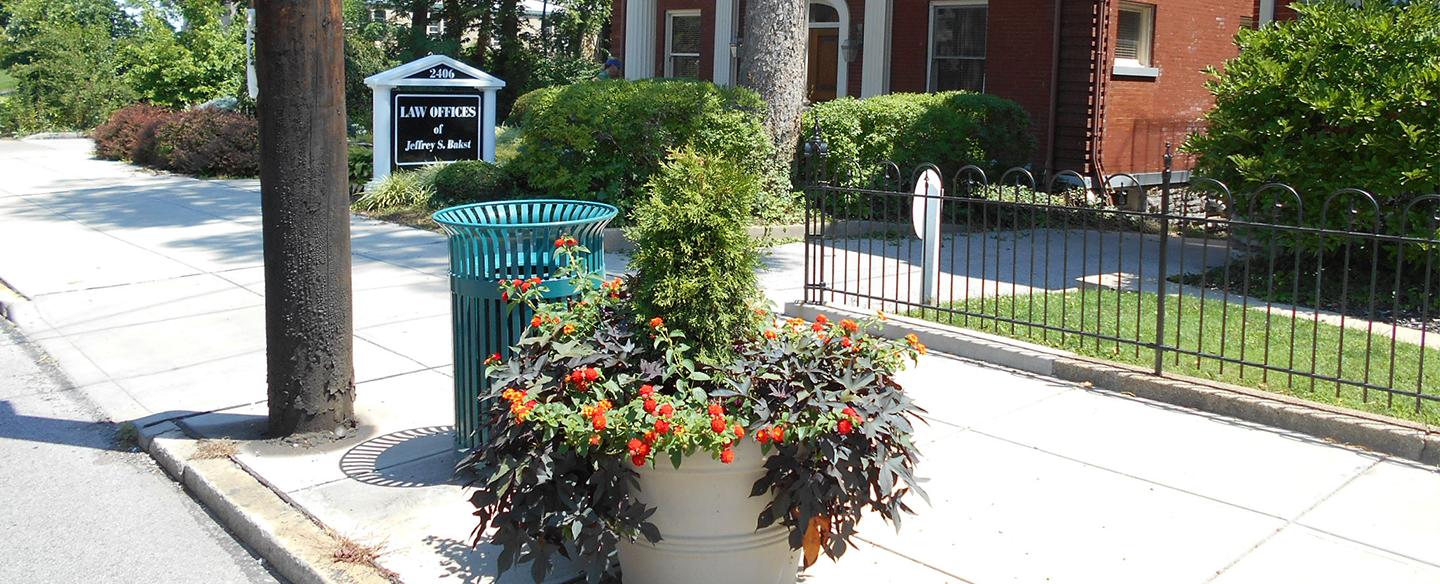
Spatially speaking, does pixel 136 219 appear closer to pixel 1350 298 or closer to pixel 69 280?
pixel 69 280

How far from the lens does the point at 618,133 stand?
1219 cm

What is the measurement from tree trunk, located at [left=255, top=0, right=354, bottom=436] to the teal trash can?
750 mm

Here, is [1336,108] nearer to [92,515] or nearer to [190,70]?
[92,515]

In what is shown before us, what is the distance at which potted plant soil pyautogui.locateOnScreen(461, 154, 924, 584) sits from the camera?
12.2 ft

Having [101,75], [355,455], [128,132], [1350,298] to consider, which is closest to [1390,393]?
[1350,298]

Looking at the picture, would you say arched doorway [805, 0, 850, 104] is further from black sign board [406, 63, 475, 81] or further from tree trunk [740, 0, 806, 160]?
black sign board [406, 63, 475, 81]

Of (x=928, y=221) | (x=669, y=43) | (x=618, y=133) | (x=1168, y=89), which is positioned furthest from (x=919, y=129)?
(x=669, y=43)

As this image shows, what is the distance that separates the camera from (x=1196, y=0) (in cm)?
1642

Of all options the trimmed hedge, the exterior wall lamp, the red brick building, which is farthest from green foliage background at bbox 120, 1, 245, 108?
the trimmed hedge

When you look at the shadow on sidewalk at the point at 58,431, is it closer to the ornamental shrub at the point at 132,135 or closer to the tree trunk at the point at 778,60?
the tree trunk at the point at 778,60

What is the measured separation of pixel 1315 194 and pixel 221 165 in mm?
15487

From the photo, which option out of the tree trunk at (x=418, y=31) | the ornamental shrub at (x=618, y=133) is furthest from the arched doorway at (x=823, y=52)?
the tree trunk at (x=418, y=31)

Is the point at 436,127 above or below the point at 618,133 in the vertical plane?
above

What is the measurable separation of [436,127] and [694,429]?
12.3 metres
